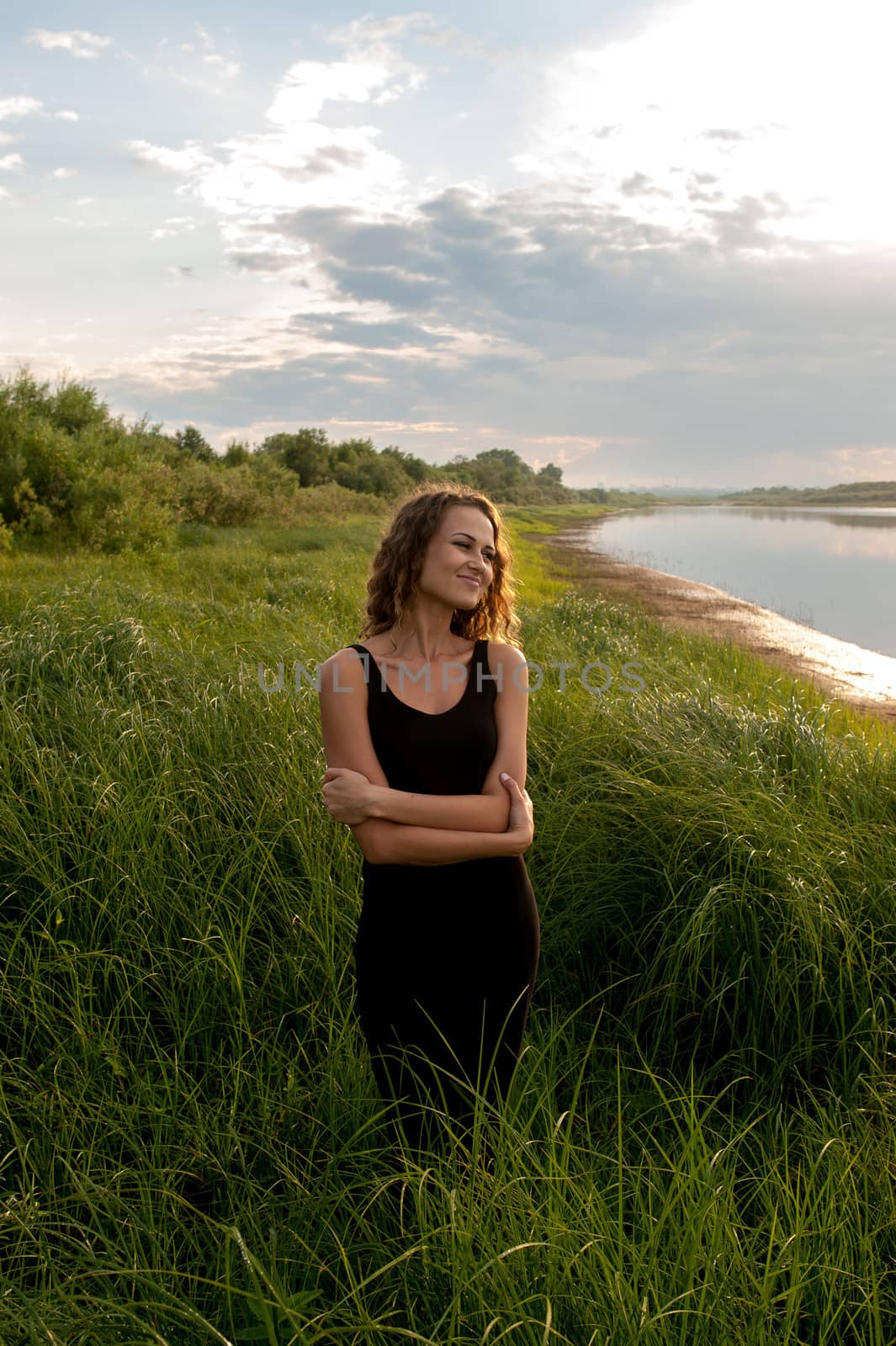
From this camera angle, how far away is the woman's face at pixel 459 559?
2.28 metres

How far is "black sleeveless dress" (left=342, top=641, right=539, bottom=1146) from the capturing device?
6.96ft

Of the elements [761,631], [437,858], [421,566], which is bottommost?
[761,631]

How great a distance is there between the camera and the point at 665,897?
141 inches

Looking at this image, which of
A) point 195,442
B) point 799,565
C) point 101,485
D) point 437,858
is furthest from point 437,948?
point 195,442

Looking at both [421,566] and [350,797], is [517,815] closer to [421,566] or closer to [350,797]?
[350,797]

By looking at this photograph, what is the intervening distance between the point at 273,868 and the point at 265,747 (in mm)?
926

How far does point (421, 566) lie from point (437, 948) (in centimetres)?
97

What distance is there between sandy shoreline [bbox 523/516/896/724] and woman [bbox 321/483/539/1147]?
8599 mm

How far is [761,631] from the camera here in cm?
1747

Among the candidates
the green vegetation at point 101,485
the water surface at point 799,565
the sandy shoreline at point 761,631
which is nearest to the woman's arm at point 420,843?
the green vegetation at point 101,485

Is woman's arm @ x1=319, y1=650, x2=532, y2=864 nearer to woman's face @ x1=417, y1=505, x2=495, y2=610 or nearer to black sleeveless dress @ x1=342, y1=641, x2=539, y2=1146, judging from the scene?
black sleeveless dress @ x1=342, y1=641, x2=539, y2=1146

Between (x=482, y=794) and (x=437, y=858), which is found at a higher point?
(x=482, y=794)

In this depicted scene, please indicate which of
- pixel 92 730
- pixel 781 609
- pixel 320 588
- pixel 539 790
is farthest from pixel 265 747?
pixel 781 609

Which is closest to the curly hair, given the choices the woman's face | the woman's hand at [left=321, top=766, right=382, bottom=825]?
the woman's face
